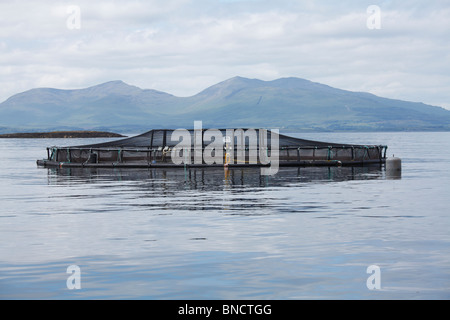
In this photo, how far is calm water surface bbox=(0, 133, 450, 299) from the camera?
51.3 ft

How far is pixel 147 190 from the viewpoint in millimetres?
43000

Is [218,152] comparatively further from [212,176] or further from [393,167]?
[393,167]

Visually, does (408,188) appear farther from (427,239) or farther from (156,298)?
(156,298)

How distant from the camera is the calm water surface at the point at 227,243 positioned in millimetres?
15648

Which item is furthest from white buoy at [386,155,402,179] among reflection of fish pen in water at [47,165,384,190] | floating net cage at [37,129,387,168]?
floating net cage at [37,129,387,168]

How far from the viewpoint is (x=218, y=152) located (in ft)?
220

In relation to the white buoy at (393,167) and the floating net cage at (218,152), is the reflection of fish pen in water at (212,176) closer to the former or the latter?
the floating net cage at (218,152)

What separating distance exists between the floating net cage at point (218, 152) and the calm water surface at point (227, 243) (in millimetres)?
22078

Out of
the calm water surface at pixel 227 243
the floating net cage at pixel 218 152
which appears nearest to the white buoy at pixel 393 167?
the floating net cage at pixel 218 152

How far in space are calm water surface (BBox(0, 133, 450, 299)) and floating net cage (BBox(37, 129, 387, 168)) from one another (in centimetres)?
2208

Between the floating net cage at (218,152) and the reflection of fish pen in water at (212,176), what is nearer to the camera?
the reflection of fish pen in water at (212,176)

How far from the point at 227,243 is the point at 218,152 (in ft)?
150

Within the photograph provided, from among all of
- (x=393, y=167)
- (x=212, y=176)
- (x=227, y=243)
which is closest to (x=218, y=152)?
(x=212, y=176)

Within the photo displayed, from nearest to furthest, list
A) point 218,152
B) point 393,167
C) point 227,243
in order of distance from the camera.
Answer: point 227,243
point 393,167
point 218,152
